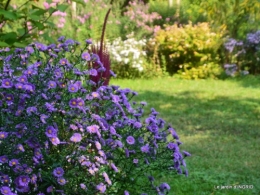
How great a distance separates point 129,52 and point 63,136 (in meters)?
8.77

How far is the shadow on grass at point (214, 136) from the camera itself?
169 inches

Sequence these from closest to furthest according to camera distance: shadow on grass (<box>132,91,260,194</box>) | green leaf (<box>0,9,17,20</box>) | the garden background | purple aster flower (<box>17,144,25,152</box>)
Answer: green leaf (<box>0,9,17,20</box>)
purple aster flower (<box>17,144,25,152</box>)
shadow on grass (<box>132,91,260,194</box>)
the garden background

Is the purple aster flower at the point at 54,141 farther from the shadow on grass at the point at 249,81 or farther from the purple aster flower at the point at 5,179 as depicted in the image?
the shadow on grass at the point at 249,81

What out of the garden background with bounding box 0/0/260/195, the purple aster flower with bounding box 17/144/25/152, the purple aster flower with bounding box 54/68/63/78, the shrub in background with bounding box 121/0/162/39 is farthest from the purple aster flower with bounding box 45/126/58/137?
the shrub in background with bounding box 121/0/162/39

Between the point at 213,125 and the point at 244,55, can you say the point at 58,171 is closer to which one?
the point at 213,125

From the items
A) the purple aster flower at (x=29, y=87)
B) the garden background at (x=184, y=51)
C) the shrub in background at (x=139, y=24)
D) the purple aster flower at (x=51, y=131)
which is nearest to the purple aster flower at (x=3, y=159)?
the purple aster flower at (x=51, y=131)

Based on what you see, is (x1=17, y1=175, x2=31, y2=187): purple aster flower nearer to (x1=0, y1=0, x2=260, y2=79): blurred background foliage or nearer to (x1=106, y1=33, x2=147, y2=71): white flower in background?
(x1=0, y1=0, x2=260, y2=79): blurred background foliage

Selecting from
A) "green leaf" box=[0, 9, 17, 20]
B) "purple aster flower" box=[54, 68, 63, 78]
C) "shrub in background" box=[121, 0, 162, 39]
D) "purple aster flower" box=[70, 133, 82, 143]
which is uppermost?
"green leaf" box=[0, 9, 17, 20]

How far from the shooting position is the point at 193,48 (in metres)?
11.3

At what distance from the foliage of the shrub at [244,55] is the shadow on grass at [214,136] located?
2198mm

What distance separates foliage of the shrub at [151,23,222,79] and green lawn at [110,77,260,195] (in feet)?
1.64

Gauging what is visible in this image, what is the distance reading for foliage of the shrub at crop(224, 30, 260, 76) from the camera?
36.5ft

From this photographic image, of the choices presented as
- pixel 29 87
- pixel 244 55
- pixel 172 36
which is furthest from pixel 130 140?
pixel 244 55

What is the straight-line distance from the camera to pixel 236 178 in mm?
4371
